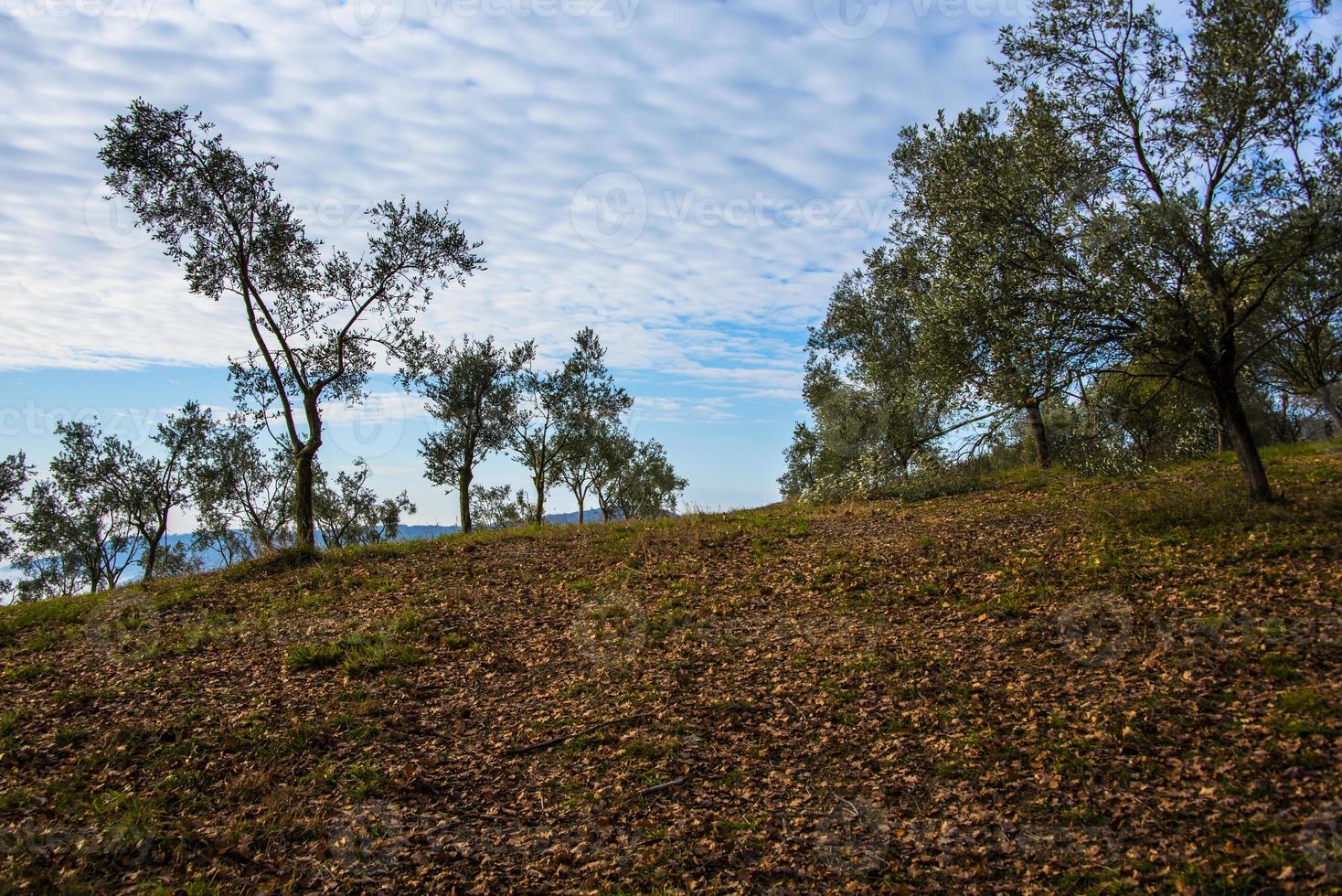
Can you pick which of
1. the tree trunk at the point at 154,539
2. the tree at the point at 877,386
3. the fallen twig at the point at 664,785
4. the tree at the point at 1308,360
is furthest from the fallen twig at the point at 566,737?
the tree trunk at the point at 154,539

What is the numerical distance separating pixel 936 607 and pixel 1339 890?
6.71m

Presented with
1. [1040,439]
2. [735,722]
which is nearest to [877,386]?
[1040,439]

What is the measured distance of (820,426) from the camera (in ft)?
99.4

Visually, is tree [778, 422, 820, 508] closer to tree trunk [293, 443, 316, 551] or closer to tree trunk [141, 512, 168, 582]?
tree trunk [293, 443, 316, 551]

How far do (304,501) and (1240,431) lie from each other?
73.5 ft

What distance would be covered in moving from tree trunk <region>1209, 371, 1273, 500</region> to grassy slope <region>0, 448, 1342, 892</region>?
0.76 metres

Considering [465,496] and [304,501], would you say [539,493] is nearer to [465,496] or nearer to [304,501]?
[465,496]

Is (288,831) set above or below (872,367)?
below

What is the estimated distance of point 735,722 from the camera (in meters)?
9.00

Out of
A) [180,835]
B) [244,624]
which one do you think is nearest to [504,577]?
[244,624]

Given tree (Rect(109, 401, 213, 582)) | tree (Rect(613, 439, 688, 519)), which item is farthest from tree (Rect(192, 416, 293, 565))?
tree (Rect(613, 439, 688, 519))

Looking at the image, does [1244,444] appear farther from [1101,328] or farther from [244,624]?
[244,624]

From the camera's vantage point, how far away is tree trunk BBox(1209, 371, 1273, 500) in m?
13.5

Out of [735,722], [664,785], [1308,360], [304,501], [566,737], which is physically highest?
[1308,360]
